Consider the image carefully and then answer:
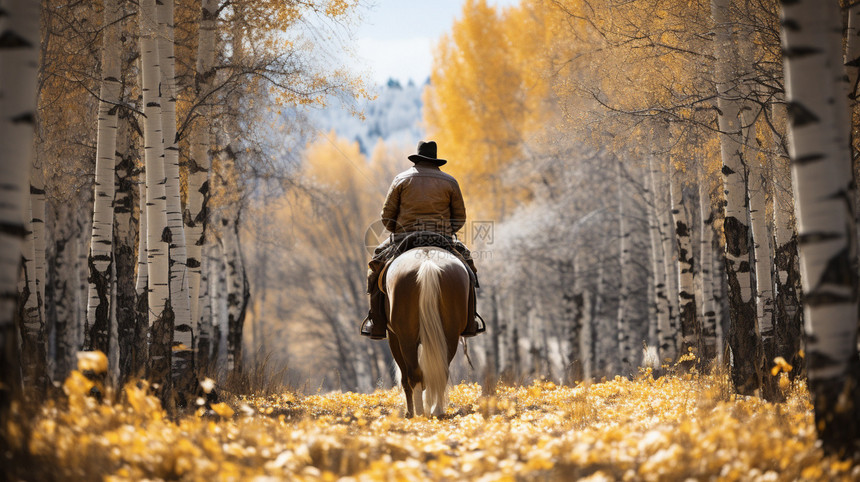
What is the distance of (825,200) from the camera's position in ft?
12.3

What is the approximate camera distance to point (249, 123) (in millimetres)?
10297

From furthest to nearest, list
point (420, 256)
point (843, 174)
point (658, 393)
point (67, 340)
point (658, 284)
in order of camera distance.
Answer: point (67, 340)
point (658, 284)
point (658, 393)
point (420, 256)
point (843, 174)

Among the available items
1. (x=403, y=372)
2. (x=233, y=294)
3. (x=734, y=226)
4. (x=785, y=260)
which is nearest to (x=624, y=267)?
(x=785, y=260)

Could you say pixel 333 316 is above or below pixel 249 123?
below

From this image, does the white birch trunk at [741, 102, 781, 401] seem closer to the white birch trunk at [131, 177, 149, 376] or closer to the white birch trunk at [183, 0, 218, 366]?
the white birch trunk at [183, 0, 218, 366]

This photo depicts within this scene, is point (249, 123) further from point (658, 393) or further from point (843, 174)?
point (843, 174)

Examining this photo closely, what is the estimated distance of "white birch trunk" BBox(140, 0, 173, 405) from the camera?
722 centimetres

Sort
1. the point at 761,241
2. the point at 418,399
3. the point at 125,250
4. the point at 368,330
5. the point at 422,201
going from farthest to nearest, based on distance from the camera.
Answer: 1. the point at 125,250
2. the point at 368,330
3. the point at 761,241
4. the point at 422,201
5. the point at 418,399

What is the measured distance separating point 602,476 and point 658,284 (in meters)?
11.0

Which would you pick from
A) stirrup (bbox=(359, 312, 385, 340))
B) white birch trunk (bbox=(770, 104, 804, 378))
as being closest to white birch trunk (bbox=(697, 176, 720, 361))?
white birch trunk (bbox=(770, 104, 804, 378))

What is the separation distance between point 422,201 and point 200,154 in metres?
4.08

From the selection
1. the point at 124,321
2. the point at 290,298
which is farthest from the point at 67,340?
the point at 290,298

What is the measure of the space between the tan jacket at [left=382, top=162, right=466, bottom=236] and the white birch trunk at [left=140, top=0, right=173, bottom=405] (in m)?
2.51

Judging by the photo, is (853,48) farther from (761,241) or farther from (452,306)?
(452,306)
